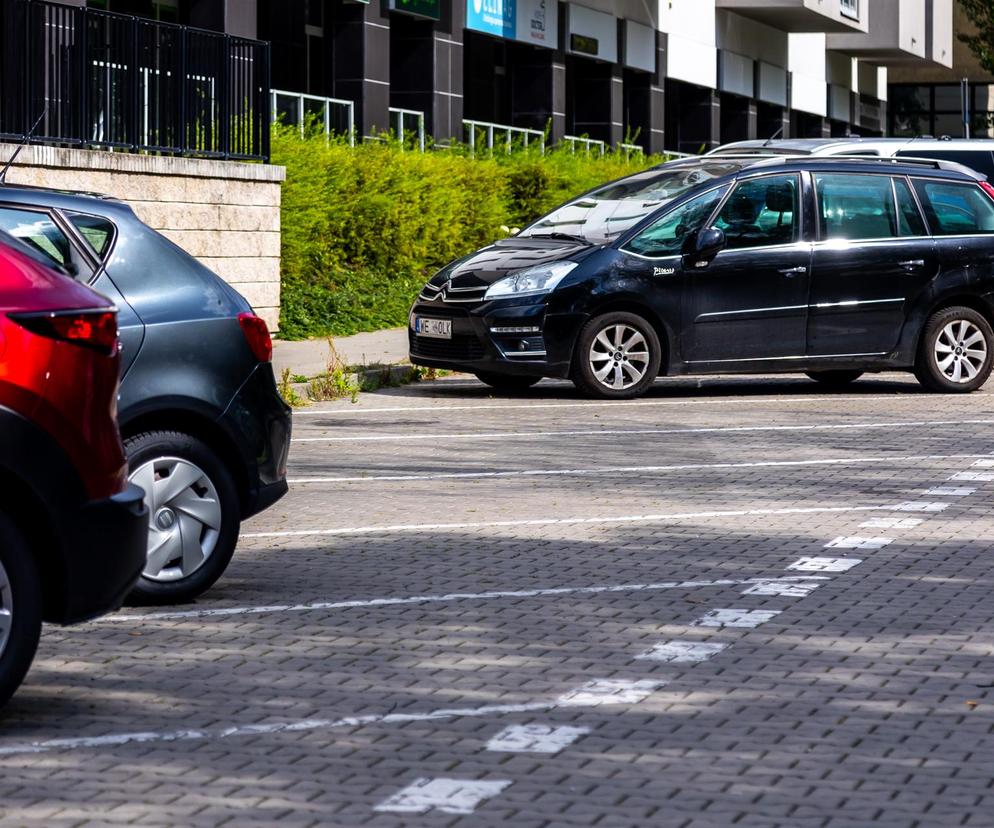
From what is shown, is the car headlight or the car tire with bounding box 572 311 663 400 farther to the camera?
the car tire with bounding box 572 311 663 400

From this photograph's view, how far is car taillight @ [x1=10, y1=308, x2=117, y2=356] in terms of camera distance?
5.94 m

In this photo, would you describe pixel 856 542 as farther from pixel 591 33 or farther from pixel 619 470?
pixel 591 33

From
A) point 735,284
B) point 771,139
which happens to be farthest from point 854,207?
point 771,139

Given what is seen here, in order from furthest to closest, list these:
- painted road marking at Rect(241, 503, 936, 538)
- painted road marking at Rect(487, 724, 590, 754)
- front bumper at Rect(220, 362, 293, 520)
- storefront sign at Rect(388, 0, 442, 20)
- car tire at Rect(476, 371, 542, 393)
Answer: storefront sign at Rect(388, 0, 442, 20) → car tire at Rect(476, 371, 542, 393) → painted road marking at Rect(241, 503, 936, 538) → front bumper at Rect(220, 362, 293, 520) → painted road marking at Rect(487, 724, 590, 754)

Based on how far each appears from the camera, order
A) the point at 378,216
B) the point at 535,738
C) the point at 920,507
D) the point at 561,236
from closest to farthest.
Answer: the point at 535,738 → the point at 920,507 → the point at 561,236 → the point at 378,216

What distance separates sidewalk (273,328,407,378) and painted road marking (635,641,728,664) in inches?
423

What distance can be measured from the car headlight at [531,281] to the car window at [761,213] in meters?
1.39

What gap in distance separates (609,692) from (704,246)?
10243 mm

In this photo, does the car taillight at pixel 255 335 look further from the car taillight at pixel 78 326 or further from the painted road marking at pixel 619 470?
the painted road marking at pixel 619 470

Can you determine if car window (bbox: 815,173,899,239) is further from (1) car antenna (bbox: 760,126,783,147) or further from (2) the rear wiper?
(1) car antenna (bbox: 760,126,783,147)

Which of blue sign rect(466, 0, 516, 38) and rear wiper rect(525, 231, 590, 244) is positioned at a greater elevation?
blue sign rect(466, 0, 516, 38)

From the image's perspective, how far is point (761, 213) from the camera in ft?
55.6

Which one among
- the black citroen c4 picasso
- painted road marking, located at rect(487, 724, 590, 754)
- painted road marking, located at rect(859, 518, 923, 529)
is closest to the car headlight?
A: the black citroen c4 picasso

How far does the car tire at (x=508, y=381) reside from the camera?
58.1 ft
